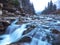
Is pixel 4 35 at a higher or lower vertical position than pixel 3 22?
lower

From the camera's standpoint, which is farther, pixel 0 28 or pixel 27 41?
pixel 0 28

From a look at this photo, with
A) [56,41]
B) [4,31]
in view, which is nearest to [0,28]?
[4,31]

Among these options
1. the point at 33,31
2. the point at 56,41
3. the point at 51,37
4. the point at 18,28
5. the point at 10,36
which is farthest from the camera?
the point at 18,28

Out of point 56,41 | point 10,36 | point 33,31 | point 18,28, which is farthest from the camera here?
point 18,28

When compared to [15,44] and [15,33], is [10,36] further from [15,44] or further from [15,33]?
[15,44]

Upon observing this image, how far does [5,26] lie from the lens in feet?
56.6

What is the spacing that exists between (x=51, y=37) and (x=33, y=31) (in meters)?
1.98

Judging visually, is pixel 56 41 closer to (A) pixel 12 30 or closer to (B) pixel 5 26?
(A) pixel 12 30

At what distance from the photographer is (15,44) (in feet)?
38.9

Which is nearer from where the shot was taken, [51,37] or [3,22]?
[51,37]

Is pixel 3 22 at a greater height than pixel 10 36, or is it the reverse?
pixel 3 22

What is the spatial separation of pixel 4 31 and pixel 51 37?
19.5 ft

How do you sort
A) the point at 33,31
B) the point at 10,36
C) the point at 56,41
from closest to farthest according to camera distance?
the point at 56,41 < the point at 33,31 < the point at 10,36

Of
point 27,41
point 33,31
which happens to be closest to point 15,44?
point 27,41
